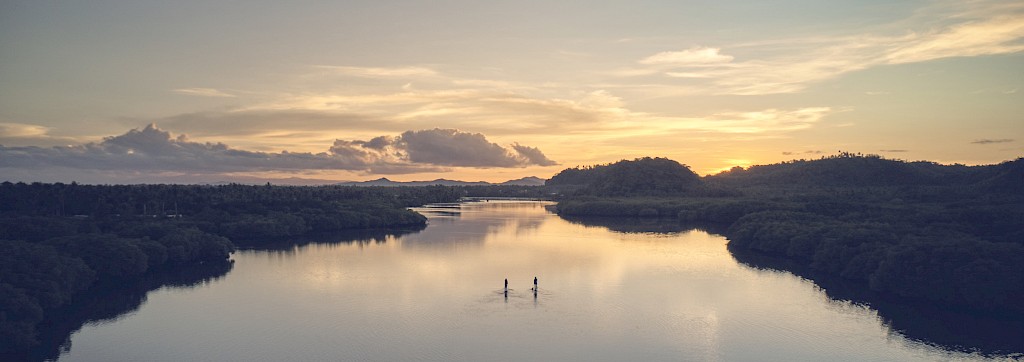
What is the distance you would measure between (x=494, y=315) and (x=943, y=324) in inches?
1522

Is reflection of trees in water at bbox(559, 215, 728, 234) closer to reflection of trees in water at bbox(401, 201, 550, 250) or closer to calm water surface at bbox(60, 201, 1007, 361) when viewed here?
reflection of trees in water at bbox(401, 201, 550, 250)

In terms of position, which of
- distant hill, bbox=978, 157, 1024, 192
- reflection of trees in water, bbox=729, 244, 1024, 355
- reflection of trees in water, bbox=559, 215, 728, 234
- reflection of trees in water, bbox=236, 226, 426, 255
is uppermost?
distant hill, bbox=978, 157, 1024, 192

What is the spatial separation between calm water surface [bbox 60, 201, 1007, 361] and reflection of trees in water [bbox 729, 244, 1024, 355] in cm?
179

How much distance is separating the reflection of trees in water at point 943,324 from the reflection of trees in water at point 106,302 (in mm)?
66608

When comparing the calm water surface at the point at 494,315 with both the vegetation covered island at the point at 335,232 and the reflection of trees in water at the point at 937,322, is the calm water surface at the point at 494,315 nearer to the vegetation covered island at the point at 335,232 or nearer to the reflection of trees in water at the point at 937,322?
the reflection of trees in water at the point at 937,322

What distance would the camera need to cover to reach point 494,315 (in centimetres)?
5569

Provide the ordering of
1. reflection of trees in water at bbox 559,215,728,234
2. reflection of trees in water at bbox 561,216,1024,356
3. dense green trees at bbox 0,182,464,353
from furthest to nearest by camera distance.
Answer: reflection of trees in water at bbox 559,215,728,234 < dense green trees at bbox 0,182,464,353 < reflection of trees in water at bbox 561,216,1024,356

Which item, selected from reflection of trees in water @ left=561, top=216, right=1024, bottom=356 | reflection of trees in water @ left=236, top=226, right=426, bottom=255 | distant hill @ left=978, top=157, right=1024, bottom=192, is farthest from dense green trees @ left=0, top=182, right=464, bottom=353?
distant hill @ left=978, top=157, right=1024, bottom=192

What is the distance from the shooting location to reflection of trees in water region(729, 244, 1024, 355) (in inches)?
1924

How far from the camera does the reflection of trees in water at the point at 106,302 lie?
153ft

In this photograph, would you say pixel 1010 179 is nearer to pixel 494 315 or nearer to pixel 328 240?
pixel 494 315

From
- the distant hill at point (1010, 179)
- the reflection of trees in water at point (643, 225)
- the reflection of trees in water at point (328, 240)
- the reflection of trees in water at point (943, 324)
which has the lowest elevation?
the reflection of trees in water at point (943, 324)

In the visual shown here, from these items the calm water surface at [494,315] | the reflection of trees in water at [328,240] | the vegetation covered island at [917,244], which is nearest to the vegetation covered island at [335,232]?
the vegetation covered island at [917,244]

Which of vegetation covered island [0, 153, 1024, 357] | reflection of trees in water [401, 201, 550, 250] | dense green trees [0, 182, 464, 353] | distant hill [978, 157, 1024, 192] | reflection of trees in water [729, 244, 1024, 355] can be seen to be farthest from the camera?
distant hill [978, 157, 1024, 192]
